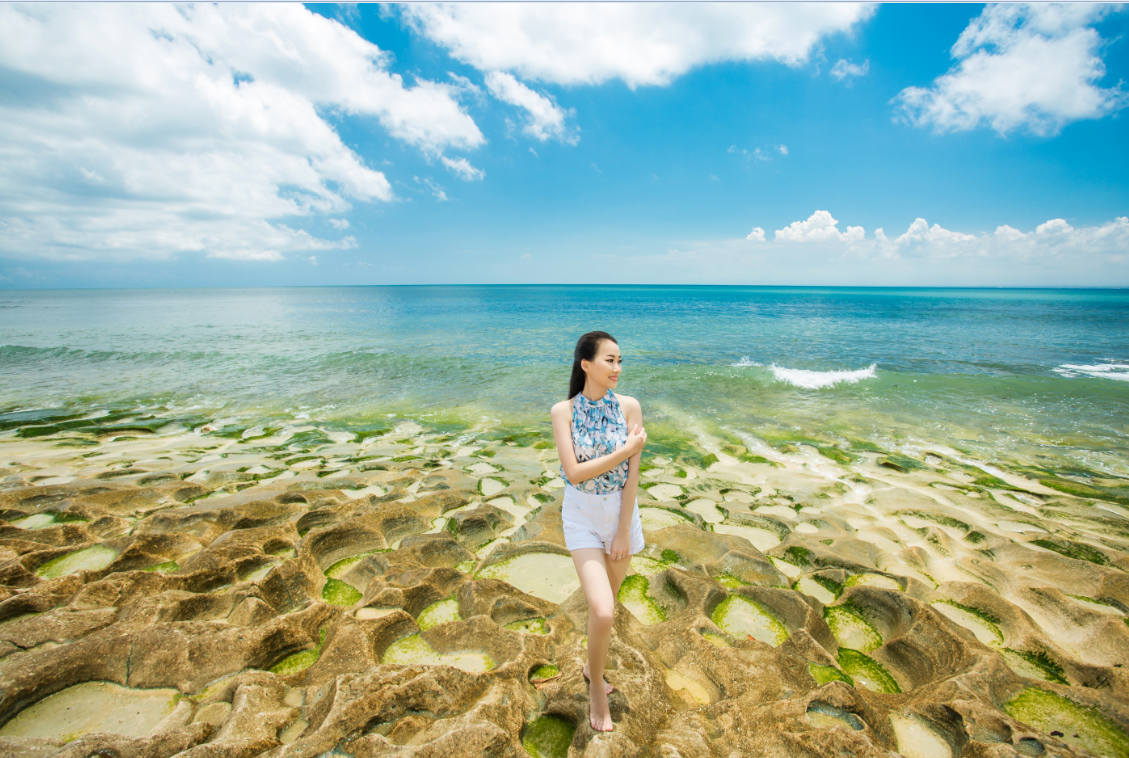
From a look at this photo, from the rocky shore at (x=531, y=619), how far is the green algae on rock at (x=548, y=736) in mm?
13

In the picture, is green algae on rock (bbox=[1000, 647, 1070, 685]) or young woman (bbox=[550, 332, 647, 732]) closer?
young woman (bbox=[550, 332, 647, 732])

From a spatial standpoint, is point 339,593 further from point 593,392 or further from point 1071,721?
point 1071,721

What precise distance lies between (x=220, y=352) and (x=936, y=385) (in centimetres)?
3130

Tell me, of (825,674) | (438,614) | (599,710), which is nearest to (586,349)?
(599,710)

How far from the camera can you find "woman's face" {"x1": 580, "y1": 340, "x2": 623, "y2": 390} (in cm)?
296

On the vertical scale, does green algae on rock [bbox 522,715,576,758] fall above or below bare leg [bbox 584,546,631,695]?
below

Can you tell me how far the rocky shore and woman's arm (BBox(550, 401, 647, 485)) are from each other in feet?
4.79

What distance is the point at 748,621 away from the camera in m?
4.16

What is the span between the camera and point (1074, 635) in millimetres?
3930

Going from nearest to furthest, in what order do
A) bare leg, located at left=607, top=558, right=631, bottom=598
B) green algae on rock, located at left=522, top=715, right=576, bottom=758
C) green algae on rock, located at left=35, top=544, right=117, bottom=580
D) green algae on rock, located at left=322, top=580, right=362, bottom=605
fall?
green algae on rock, located at left=522, top=715, right=576, bottom=758 → bare leg, located at left=607, top=558, right=631, bottom=598 → green algae on rock, located at left=322, top=580, right=362, bottom=605 → green algae on rock, located at left=35, top=544, right=117, bottom=580

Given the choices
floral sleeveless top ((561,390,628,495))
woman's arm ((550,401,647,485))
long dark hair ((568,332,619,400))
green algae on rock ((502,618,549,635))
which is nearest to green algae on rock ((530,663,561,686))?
green algae on rock ((502,618,549,635))

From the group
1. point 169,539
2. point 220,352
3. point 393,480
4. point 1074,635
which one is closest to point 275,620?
point 169,539

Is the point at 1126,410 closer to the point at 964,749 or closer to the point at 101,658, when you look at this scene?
the point at 964,749

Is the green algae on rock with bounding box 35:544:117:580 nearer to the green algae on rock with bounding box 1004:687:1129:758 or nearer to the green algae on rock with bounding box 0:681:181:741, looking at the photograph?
the green algae on rock with bounding box 0:681:181:741
